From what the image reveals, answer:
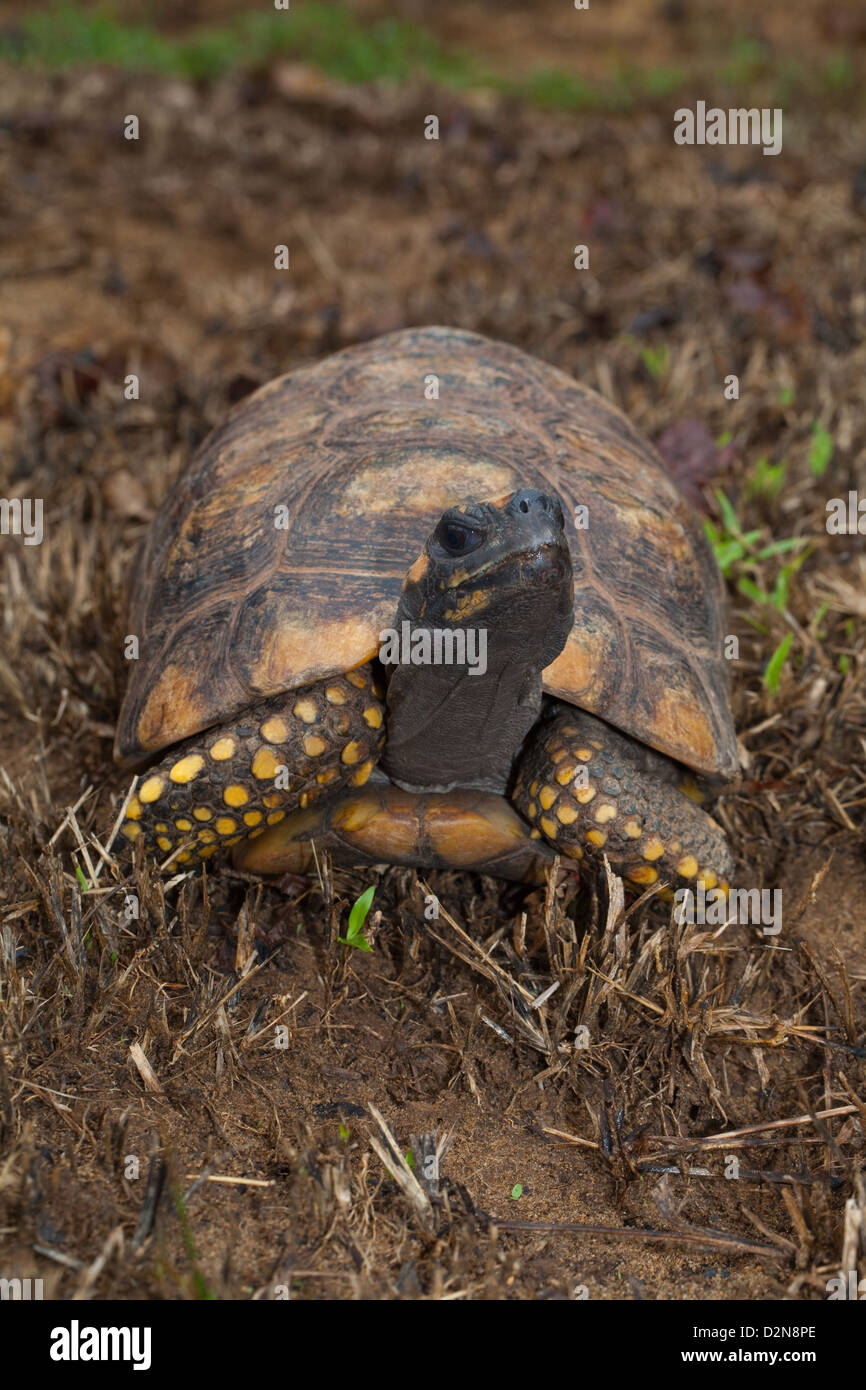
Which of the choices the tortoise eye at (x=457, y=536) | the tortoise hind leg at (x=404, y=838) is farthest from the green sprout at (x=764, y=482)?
the tortoise eye at (x=457, y=536)

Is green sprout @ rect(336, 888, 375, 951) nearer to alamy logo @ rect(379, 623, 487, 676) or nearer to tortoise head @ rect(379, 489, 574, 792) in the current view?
tortoise head @ rect(379, 489, 574, 792)

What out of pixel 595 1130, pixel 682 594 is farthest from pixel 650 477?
pixel 595 1130

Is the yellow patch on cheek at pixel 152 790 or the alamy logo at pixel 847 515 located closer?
the yellow patch on cheek at pixel 152 790

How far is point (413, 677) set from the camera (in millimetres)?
3164

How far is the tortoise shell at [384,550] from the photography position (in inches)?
127

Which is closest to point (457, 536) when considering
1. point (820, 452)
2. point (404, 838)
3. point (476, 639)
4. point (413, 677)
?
point (476, 639)

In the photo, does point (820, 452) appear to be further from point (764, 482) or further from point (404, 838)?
point (404, 838)

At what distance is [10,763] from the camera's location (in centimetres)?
390

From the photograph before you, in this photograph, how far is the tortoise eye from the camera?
9.23ft
